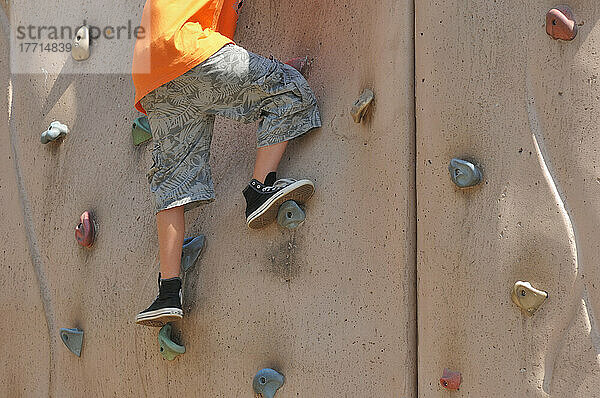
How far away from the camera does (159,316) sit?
2873mm

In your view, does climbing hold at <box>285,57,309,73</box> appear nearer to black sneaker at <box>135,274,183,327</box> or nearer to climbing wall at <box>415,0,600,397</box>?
climbing wall at <box>415,0,600,397</box>

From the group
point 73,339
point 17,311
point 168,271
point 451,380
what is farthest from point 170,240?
Result: point 451,380

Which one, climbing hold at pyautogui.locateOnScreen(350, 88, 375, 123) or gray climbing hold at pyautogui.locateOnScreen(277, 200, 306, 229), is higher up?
climbing hold at pyautogui.locateOnScreen(350, 88, 375, 123)

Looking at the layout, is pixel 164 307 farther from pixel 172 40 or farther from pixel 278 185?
pixel 172 40

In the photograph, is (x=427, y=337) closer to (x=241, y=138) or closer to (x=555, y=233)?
(x=555, y=233)

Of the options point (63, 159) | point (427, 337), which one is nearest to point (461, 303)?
point (427, 337)

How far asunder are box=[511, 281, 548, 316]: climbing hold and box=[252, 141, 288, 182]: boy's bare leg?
0.84m

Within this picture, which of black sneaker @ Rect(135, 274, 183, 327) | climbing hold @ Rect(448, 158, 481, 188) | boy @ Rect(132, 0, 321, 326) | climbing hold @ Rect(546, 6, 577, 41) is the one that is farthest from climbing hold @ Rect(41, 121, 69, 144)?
climbing hold @ Rect(546, 6, 577, 41)

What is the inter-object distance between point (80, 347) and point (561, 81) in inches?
73.4

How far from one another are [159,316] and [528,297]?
1120 mm

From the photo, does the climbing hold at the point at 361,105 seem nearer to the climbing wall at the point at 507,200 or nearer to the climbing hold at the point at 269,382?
the climbing wall at the point at 507,200

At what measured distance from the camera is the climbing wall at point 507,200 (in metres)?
2.55

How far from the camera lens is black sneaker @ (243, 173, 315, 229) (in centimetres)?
284

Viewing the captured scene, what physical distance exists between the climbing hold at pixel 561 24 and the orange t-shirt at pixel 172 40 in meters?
0.97
